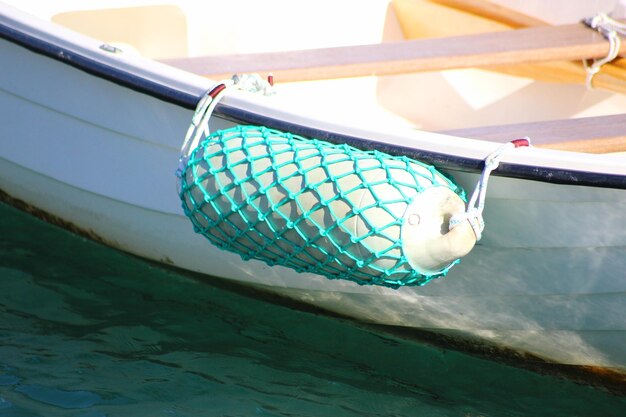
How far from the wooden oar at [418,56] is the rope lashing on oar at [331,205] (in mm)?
715

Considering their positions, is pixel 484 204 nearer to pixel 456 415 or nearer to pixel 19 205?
pixel 456 415

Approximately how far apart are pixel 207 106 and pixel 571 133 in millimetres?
1063

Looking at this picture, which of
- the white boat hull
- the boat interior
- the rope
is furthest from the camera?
the boat interior

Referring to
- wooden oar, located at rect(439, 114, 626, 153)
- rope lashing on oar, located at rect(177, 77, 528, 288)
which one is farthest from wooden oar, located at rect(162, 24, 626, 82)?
rope lashing on oar, located at rect(177, 77, 528, 288)

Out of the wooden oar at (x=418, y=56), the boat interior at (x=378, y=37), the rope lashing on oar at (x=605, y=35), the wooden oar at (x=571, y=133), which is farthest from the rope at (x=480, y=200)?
the boat interior at (x=378, y=37)

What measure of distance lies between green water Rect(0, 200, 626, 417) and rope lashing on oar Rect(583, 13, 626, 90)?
1314 mm

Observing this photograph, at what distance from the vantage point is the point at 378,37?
15.8 feet

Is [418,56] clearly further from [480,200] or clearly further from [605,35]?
[480,200]

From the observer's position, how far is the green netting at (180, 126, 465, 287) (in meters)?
2.72

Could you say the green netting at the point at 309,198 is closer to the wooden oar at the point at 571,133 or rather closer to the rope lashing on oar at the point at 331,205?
the rope lashing on oar at the point at 331,205

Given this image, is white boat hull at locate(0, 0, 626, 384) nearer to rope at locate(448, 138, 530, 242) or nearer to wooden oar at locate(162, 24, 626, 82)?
rope at locate(448, 138, 530, 242)

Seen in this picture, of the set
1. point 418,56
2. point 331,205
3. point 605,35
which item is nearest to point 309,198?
point 331,205

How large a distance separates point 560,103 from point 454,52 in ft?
2.67

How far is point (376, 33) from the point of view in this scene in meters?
4.80
